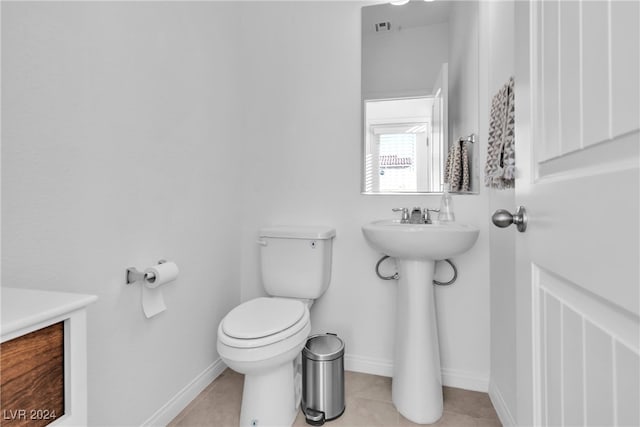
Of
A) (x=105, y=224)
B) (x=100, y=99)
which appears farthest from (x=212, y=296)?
(x=100, y=99)

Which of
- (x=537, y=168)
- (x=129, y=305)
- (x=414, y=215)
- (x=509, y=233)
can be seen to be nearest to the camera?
(x=537, y=168)

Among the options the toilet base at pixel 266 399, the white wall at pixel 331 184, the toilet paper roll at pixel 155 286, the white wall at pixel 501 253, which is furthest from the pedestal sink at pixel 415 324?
the toilet paper roll at pixel 155 286

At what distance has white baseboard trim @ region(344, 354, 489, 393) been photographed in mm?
1718

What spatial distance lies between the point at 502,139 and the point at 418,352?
3.22 ft

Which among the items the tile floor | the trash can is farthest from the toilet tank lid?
the tile floor

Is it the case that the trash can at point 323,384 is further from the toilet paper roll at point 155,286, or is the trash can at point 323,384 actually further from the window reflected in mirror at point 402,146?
the window reflected in mirror at point 402,146

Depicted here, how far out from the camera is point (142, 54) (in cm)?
129

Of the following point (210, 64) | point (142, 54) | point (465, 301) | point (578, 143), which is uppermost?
point (210, 64)

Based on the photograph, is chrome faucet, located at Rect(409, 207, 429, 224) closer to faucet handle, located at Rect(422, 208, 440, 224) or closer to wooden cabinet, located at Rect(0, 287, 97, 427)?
faucet handle, located at Rect(422, 208, 440, 224)

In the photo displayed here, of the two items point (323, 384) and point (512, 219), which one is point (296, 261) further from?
point (512, 219)

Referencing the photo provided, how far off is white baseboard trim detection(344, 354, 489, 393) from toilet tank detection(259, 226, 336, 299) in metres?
0.47

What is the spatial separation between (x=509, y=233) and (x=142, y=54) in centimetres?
163

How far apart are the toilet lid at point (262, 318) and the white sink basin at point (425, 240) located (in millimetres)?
490

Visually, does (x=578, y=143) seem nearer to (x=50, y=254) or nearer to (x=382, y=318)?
(x=50, y=254)
